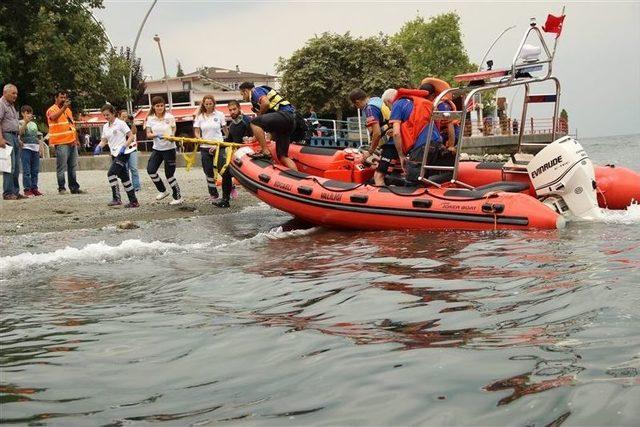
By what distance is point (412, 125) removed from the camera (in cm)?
852

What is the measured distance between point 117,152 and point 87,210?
3.00ft

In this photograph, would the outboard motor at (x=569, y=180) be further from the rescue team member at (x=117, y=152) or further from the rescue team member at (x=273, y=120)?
the rescue team member at (x=117, y=152)

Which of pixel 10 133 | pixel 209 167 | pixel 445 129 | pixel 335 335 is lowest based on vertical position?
pixel 335 335

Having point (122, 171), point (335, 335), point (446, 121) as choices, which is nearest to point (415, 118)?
point (446, 121)

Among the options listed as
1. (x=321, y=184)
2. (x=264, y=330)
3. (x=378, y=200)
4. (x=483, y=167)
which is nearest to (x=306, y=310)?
(x=264, y=330)

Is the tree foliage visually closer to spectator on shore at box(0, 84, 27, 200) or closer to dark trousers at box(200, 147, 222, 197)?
spectator on shore at box(0, 84, 27, 200)

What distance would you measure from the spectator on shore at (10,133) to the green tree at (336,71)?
104 feet

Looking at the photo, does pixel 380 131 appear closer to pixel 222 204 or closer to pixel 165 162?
pixel 222 204

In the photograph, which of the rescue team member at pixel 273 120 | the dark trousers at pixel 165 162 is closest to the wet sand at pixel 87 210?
the dark trousers at pixel 165 162

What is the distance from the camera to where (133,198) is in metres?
10.6

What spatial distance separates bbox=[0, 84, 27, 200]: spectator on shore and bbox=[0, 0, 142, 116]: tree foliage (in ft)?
54.9

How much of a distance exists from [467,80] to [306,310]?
452cm

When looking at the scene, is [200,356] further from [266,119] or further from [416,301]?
[266,119]

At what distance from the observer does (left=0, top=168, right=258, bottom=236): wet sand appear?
29.6 feet
